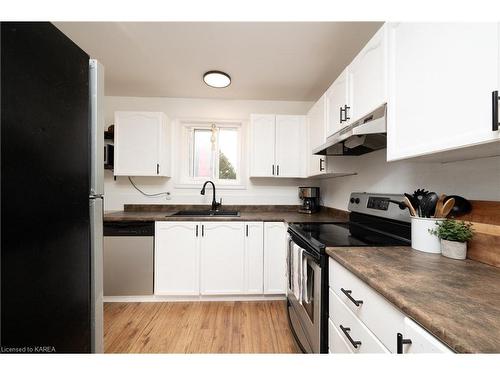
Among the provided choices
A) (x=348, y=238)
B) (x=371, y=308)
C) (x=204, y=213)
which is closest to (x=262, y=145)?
(x=204, y=213)

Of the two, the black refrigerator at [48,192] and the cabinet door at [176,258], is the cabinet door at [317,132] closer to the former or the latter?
the cabinet door at [176,258]

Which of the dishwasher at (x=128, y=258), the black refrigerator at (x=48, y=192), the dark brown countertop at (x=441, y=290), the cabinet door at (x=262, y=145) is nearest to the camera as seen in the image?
the dark brown countertop at (x=441, y=290)

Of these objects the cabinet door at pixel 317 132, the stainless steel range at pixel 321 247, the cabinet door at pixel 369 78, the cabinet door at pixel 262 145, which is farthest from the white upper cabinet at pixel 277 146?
the cabinet door at pixel 369 78

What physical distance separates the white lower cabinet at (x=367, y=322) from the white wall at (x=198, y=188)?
1.85m

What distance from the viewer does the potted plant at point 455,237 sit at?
35.9 inches

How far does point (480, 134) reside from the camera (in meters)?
0.62

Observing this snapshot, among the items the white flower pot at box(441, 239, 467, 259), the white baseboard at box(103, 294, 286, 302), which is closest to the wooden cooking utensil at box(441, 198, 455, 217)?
the white flower pot at box(441, 239, 467, 259)

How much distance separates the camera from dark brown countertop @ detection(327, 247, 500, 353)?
17.7 inches

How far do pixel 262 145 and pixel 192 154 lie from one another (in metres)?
1.02

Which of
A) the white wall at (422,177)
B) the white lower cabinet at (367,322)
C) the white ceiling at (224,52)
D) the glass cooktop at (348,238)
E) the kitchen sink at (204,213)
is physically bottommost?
the white lower cabinet at (367,322)

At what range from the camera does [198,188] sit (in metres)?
2.83

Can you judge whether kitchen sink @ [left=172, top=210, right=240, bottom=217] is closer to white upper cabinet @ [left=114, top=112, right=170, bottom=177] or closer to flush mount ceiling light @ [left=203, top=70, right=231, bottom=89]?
white upper cabinet @ [left=114, top=112, right=170, bottom=177]

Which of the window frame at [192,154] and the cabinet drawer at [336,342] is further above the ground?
the window frame at [192,154]

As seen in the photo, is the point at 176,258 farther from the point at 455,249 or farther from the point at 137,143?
the point at 455,249
